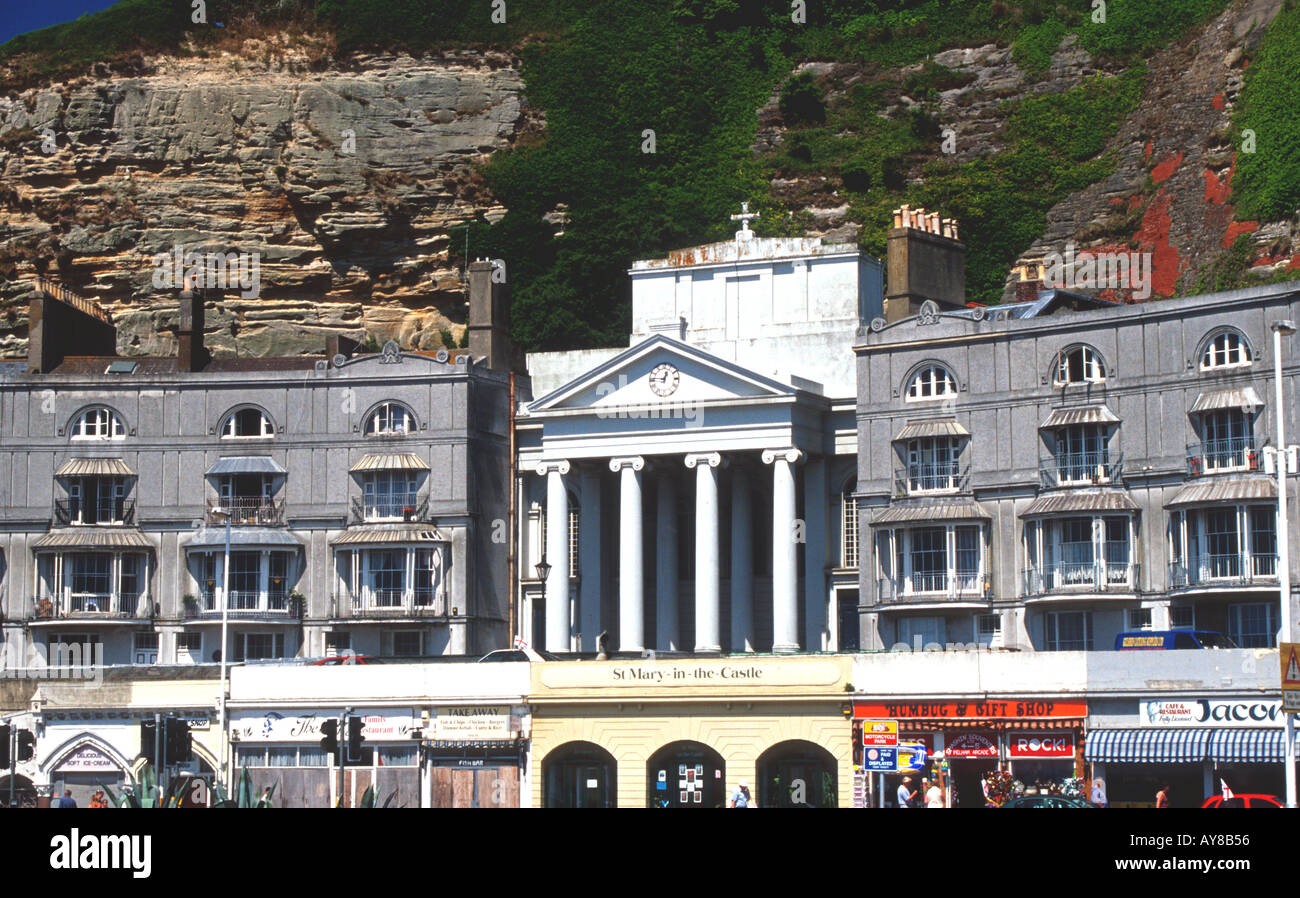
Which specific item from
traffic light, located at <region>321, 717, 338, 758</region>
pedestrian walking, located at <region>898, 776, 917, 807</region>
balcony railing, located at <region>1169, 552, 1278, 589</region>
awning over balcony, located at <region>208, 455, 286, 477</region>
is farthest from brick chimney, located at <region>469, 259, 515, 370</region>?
traffic light, located at <region>321, 717, 338, 758</region>

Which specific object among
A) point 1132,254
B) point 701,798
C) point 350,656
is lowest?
point 701,798

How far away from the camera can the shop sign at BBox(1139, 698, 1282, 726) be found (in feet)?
193

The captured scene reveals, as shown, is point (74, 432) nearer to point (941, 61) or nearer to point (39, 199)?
point (39, 199)

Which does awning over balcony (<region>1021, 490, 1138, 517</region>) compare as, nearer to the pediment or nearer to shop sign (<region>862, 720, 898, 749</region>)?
the pediment

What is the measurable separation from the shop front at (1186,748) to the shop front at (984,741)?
0.90 metres

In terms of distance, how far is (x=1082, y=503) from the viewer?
2894 inches

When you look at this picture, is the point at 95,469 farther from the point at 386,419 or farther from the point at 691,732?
the point at 691,732

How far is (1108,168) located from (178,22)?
50593 millimetres

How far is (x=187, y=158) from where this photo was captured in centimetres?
11519

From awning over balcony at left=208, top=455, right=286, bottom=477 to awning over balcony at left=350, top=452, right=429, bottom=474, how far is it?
307 cm

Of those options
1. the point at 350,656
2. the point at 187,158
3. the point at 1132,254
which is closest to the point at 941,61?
the point at 1132,254

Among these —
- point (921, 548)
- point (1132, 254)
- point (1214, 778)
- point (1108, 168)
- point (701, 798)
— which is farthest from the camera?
point (1108, 168)

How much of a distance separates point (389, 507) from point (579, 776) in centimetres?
1927

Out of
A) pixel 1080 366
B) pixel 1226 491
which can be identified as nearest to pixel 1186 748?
pixel 1226 491
